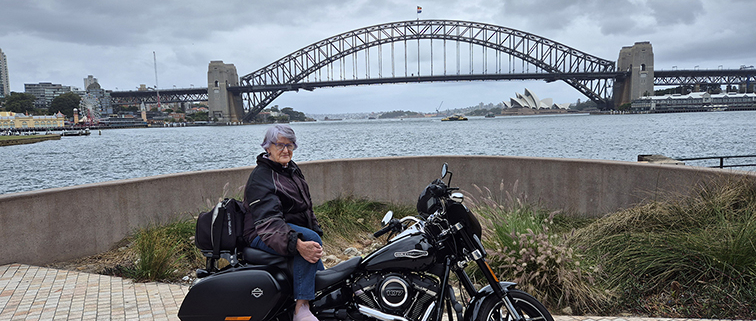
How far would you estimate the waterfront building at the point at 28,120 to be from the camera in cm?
9912

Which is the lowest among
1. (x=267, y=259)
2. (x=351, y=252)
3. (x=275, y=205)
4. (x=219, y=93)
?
(x=351, y=252)

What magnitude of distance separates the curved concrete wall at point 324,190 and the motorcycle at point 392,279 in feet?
7.80

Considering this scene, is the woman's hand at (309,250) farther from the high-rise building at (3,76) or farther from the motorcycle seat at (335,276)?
the high-rise building at (3,76)

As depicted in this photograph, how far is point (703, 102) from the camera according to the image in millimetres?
119125

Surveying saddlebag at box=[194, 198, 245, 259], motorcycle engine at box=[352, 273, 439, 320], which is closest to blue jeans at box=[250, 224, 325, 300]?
motorcycle engine at box=[352, 273, 439, 320]

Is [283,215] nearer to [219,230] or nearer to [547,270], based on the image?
→ [219,230]

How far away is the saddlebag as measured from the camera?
260 centimetres

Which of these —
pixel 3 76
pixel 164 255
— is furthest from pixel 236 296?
pixel 3 76

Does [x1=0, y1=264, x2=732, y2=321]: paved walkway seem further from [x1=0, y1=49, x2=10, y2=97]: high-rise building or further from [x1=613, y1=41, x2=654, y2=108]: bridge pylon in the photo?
[x1=0, y1=49, x2=10, y2=97]: high-rise building

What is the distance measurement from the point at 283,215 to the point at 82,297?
2720mm

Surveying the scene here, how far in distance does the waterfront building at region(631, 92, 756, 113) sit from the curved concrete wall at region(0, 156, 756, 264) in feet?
383

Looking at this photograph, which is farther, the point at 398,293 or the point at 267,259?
the point at 267,259

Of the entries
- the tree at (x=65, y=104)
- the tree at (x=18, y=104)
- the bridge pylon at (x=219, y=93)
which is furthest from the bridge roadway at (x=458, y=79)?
the tree at (x=18, y=104)

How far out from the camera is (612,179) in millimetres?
7570
